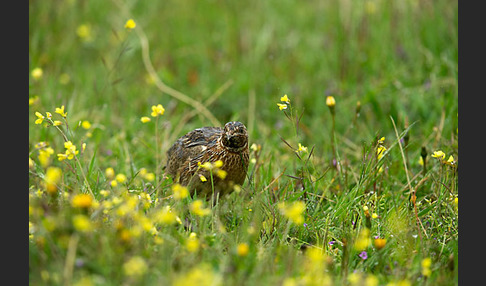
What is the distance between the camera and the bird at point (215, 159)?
400 centimetres

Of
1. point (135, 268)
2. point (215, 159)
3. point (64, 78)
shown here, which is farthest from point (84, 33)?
point (135, 268)

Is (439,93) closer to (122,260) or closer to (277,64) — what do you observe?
(277,64)

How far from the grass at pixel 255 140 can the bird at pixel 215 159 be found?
0.45 feet

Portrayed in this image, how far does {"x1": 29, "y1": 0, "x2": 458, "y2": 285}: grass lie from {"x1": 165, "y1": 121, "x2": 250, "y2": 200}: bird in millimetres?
137

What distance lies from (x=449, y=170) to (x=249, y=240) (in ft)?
5.55

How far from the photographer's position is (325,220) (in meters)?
3.97

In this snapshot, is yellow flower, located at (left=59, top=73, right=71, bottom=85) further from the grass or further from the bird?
the bird

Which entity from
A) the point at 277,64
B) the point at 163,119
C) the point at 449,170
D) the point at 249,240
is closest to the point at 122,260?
the point at 249,240

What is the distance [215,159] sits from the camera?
4074 millimetres

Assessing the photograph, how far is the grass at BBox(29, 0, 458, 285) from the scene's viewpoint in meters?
3.14

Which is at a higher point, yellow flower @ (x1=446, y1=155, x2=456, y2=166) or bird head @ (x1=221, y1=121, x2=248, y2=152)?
bird head @ (x1=221, y1=121, x2=248, y2=152)

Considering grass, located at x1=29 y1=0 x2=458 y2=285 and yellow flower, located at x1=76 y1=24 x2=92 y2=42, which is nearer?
grass, located at x1=29 y1=0 x2=458 y2=285

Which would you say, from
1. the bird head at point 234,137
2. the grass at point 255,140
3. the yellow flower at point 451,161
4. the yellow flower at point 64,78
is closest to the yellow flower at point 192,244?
the grass at point 255,140

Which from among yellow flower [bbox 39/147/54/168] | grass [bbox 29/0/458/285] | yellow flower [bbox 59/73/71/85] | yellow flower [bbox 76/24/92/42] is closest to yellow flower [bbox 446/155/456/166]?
grass [bbox 29/0/458/285]
